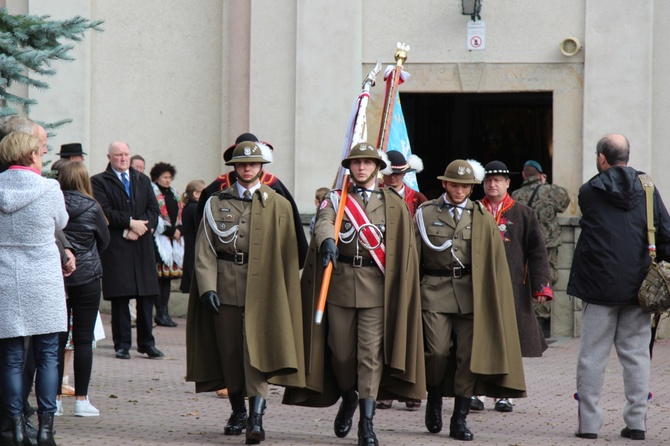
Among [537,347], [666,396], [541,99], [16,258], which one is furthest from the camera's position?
[541,99]

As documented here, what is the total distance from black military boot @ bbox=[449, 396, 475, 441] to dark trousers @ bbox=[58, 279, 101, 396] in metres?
2.59

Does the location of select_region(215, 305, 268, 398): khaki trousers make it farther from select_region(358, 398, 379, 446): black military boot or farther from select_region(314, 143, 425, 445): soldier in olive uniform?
select_region(358, 398, 379, 446): black military boot

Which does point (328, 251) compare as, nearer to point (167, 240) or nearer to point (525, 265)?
point (525, 265)

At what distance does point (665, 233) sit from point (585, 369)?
1076mm

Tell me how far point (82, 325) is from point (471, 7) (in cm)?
786

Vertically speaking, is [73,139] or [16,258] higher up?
[73,139]

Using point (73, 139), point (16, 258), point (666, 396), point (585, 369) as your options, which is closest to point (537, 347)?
point (585, 369)

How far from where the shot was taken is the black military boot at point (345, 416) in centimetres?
812

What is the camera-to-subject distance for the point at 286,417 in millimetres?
9172

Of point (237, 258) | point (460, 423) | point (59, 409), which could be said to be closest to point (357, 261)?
point (237, 258)

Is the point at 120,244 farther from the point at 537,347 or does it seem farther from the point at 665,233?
the point at 665,233

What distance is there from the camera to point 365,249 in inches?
316

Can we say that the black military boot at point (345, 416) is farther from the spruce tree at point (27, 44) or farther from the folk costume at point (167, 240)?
the folk costume at point (167, 240)

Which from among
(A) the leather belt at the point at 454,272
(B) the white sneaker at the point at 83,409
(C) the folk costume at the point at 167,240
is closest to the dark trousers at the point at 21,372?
(B) the white sneaker at the point at 83,409
